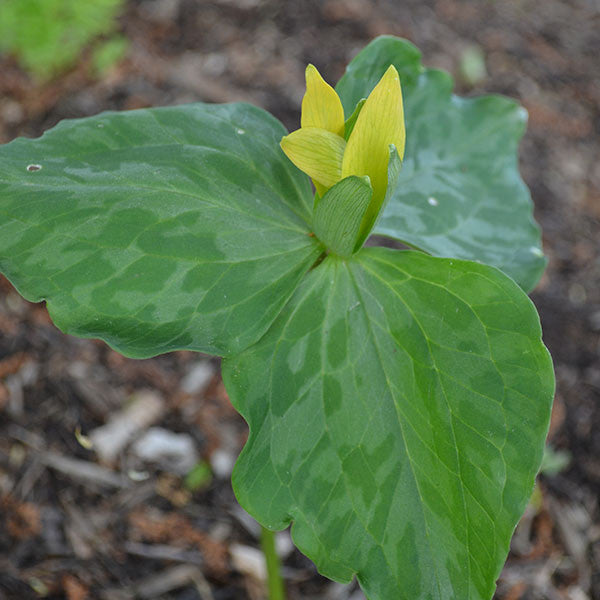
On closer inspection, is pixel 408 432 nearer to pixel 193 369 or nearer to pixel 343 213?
pixel 343 213

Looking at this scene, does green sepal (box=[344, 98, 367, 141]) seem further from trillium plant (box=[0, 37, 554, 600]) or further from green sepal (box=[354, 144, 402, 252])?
green sepal (box=[354, 144, 402, 252])

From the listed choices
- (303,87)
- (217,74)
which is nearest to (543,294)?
(303,87)

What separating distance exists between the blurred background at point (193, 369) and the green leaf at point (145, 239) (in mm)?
848

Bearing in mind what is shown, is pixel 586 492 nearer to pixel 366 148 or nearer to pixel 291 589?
pixel 291 589

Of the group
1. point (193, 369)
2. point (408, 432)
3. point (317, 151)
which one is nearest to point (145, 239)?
point (317, 151)

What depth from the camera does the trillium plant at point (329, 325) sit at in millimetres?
1069

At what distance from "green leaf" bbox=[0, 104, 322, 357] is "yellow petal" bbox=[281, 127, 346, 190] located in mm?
124

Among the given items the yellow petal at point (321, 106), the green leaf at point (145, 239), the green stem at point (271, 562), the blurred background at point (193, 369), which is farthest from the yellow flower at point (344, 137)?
the blurred background at point (193, 369)

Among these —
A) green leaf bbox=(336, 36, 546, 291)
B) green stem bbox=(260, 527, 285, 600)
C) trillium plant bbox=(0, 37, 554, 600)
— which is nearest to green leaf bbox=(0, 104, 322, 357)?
trillium plant bbox=(0, 37, 554, 600)

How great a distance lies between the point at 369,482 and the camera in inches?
43.0

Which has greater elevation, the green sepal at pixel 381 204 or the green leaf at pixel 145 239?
the green sepal at pixel 381 204

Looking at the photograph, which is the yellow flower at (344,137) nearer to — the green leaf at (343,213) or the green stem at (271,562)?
the green leaf at (343,213)

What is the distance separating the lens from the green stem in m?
1.42

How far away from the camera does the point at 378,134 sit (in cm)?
108
